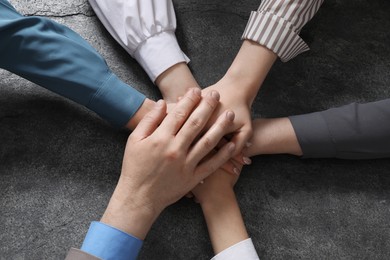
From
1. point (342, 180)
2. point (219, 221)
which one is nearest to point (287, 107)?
point (342, 180)

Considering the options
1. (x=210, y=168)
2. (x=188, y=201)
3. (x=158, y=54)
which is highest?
(x=158, y=54)

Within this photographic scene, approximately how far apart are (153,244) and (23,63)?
0.38 m

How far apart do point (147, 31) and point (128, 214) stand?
35cm

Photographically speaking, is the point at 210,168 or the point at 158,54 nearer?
the point at 210,168

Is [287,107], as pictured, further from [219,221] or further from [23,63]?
[23,63]

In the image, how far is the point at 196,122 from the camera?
0.67 m

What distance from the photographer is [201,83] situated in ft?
2.87

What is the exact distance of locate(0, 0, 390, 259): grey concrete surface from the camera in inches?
29.3

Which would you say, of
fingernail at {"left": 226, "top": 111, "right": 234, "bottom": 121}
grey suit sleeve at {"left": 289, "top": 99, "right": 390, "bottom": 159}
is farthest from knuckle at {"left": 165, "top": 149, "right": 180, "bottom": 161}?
grey suit sleeve at {"left": 289, "top": 99, "right": 390, "bottom": 159}

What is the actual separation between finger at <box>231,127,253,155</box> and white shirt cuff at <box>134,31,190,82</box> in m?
0.19

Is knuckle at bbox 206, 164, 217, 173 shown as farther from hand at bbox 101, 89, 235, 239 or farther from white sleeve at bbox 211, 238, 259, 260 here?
white sleeve at bbox 211, 238, 259, 260

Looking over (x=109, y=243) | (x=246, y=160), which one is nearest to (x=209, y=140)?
(x=246, y=160)

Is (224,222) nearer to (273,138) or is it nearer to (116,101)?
(273,138)

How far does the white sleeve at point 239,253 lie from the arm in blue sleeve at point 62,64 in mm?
284
